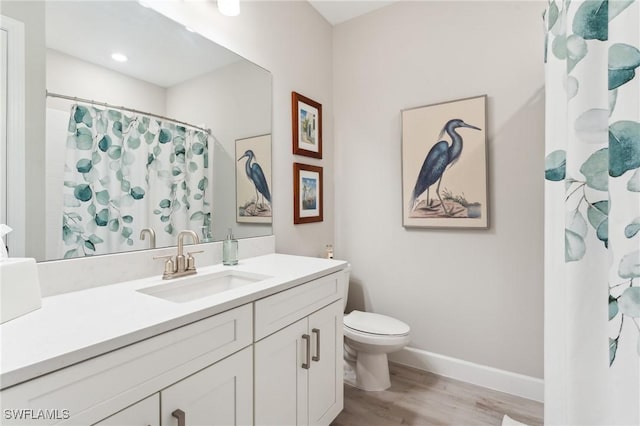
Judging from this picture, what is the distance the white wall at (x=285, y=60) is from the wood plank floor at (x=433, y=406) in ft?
3.38

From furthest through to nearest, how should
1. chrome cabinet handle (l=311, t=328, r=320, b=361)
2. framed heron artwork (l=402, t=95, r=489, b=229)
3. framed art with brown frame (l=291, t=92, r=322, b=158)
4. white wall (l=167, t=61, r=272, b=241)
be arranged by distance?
framed art with brown frame (l=291, t=92, r=322, b=158) → framed heron artwork (l=402, t=95, r=489, b=229) → white wall (l=167, t=61, r=272, b=241) → chrome cabinet handle (l=311, t=328, r=320, b=361)

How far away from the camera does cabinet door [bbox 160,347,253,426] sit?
Answer: 2.67ft

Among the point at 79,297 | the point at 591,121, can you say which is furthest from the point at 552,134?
the point at 79,297

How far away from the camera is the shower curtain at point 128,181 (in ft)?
3.69

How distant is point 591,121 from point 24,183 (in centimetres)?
169

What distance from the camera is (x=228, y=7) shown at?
156cm

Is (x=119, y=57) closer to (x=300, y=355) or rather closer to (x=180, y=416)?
(x=180, y=416)

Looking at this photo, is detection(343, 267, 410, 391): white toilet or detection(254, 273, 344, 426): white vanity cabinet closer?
detection(254, 273, 344, 426): white vanity cabinet

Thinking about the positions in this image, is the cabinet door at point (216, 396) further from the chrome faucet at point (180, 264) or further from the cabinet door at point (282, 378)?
the chrome faucet at point (180, 264)

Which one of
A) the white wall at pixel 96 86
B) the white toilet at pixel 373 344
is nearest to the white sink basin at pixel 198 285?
the white wall at pixel 96 86

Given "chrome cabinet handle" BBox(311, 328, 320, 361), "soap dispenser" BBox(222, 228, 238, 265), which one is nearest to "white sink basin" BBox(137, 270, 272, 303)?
"soap dispenser" BBox(222, 228, 238, 265)

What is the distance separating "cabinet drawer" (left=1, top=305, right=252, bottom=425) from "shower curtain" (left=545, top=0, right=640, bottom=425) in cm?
101

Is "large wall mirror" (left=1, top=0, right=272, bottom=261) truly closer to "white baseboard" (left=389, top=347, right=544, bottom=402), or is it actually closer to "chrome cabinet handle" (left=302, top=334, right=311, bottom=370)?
"chrome cabinet handle" (left=302, top=334, right=311, bottom=370)

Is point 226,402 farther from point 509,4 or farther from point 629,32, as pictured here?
point 509,4
